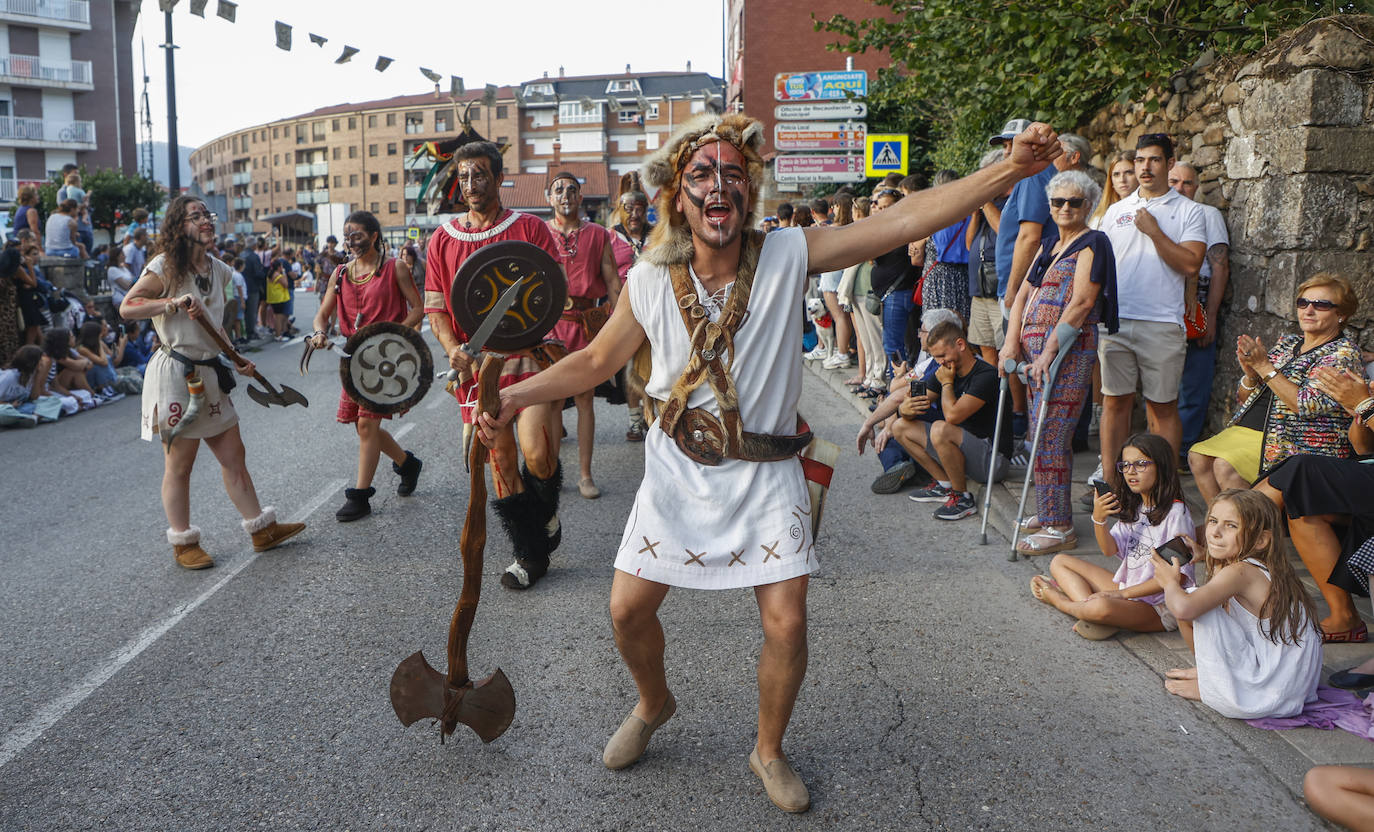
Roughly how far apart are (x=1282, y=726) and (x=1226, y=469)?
63.3 inches

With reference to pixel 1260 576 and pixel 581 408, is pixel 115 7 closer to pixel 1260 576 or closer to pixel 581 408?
pixel 581 408

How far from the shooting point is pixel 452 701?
3.46 m

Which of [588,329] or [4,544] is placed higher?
[588,329]

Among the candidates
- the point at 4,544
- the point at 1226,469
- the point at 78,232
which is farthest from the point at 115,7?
the point at 1226,469

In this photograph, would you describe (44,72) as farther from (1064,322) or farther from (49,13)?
(1064,322)

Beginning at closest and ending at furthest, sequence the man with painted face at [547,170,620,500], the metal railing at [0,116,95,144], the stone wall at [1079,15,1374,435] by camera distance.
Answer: the stone wall at [1079,15,1374,435], the man with painted face at [547,170,620,500], the metal railing at [0,116,95,144]

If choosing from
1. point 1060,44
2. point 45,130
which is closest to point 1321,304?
point 1060,44

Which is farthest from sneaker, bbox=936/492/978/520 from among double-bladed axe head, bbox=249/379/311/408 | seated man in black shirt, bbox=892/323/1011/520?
double-bladed axe head, bbox=249/379/311/408

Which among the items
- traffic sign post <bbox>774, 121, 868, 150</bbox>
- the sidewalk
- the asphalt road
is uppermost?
traffic sign post <bbox>774, 121, 868, 150</bbox>

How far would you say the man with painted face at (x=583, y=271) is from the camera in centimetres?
700

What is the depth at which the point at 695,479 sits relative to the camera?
123 inches

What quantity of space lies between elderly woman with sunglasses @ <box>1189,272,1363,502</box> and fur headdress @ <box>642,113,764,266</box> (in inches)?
101

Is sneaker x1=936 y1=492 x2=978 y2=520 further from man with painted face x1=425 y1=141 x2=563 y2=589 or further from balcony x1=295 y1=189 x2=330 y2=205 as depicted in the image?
balcony x1=295 y1=189 x2=330 y2=205

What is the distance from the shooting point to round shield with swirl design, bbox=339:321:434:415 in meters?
5.92
